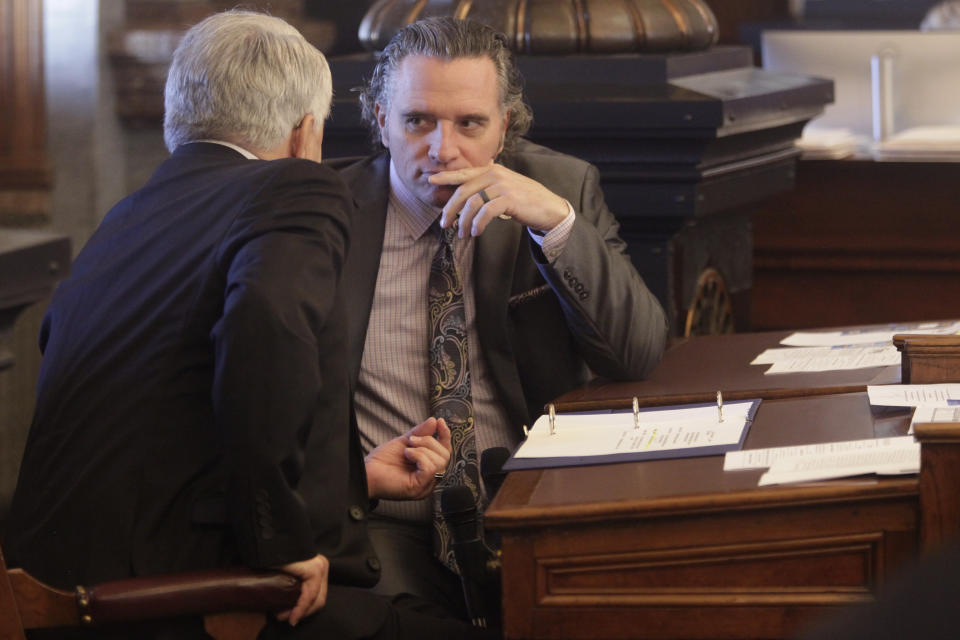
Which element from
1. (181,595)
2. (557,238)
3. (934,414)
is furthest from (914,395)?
(181,595)

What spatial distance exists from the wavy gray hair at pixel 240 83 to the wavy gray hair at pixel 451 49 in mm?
407

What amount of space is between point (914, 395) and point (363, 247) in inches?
37.3

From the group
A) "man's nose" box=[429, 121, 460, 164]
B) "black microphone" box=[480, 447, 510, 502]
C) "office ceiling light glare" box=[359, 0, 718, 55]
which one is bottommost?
"black microphone" box=[480, 447, 510, 502]

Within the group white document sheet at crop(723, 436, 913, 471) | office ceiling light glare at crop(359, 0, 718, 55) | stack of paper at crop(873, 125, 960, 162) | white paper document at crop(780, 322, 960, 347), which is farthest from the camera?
stack of paper at crop(873, 125, 960, 162)

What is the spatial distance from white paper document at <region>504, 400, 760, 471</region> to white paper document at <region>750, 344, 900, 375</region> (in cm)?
29

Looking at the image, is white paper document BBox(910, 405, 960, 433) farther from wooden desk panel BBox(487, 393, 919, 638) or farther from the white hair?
the white hair

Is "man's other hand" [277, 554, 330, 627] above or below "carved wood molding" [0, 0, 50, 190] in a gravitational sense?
below

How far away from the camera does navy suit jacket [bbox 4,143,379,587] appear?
1729 mm

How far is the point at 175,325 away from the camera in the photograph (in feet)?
5.95

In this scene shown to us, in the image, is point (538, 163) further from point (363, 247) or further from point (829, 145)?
point (829, 145)

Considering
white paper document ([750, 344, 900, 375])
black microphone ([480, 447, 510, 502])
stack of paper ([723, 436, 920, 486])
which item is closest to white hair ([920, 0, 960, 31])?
white paper document ([750, 344, 900, 375])

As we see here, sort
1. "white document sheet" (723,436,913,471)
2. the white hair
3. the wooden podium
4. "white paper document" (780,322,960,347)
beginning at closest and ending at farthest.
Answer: the wooden podium
"white document sheet" (723,436,913,471)
"white paper document" (780,322,960,347)
the white hair

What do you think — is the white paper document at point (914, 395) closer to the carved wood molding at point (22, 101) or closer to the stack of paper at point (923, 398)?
the stack of paper at point (923, 398)

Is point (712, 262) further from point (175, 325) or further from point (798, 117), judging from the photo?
point (175, 325)
